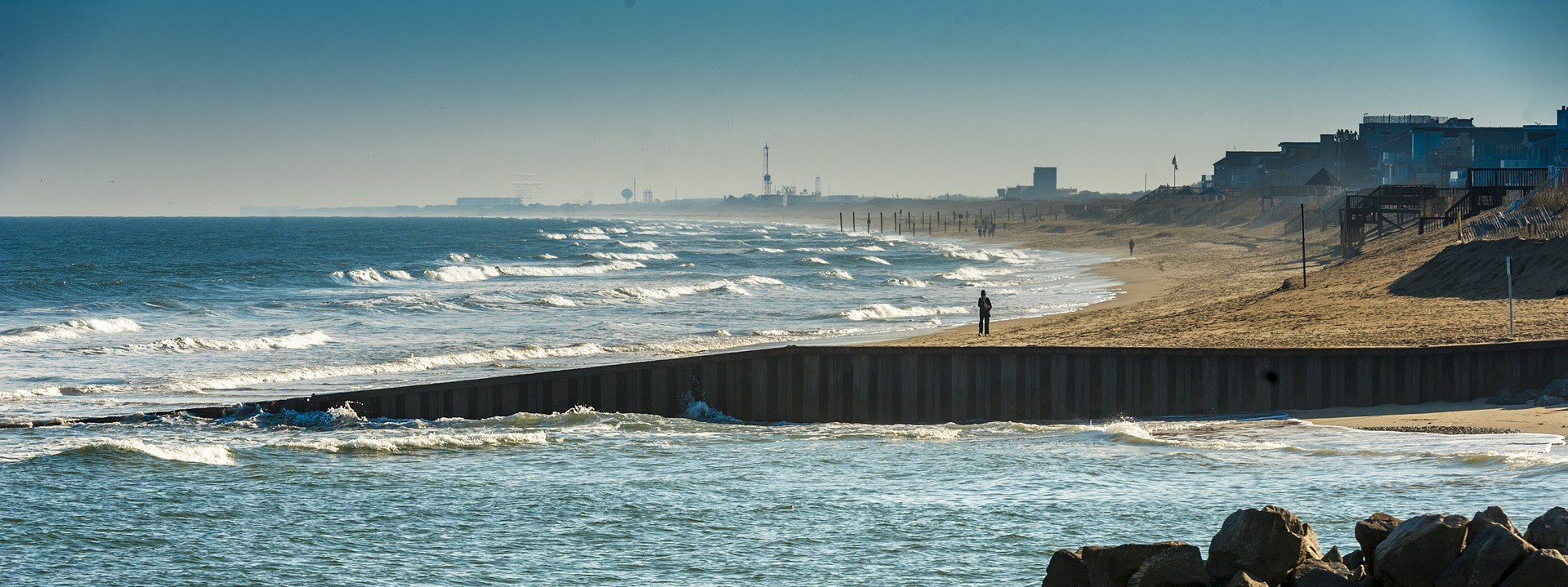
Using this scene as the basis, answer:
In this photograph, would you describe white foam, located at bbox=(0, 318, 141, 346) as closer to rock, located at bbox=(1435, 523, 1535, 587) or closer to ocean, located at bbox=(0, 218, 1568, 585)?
ocean, located at bbox=(0, 218, 1568, 585)

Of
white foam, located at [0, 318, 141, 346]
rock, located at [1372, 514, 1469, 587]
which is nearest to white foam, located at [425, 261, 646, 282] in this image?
white foam, located at [0, 318, 141, 346]

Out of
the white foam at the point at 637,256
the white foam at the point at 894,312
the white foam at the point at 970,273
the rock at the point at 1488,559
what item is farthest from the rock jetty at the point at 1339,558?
the white foam at the point at 637,256

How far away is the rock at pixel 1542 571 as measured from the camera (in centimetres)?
877

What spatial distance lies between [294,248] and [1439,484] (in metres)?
128

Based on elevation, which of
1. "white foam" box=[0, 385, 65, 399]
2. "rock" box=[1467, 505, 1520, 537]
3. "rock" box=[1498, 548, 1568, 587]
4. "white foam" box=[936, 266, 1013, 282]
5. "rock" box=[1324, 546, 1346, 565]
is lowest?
"white foam" box=[0, 385, 65, 399]

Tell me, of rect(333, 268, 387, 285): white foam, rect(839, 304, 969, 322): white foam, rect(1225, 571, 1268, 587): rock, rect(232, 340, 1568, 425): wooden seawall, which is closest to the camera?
rect(1225, 571, 1268, 587): rock

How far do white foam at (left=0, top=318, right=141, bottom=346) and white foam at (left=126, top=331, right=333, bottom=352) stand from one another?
4318 mm

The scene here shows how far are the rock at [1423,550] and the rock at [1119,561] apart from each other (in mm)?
1490

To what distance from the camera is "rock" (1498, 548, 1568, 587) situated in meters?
8.77

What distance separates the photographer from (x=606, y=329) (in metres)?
41.9

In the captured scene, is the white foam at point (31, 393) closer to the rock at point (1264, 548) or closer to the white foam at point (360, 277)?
the rock at point (1264, 548)

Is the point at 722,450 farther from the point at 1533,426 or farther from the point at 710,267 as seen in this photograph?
the point at 710,267

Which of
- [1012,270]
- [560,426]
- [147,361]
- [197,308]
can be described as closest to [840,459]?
[560,426]

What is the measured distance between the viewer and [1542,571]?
8.82 m
